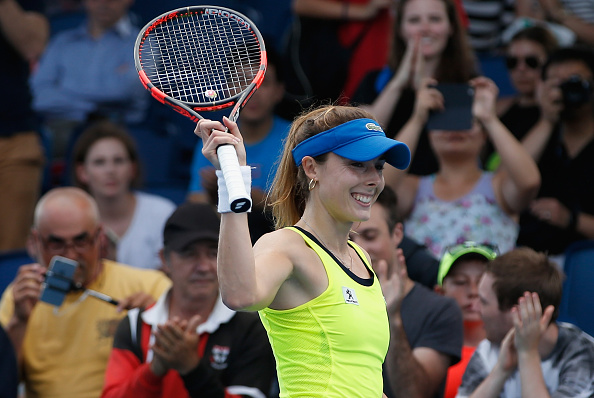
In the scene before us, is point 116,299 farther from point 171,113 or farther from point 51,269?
point 171,113

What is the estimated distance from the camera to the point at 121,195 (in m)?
5.89

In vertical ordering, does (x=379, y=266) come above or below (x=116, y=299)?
above

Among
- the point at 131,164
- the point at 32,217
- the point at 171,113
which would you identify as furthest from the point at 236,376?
the point at 171,113

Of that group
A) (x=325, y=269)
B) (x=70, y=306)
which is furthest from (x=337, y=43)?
(x=325, y=269)

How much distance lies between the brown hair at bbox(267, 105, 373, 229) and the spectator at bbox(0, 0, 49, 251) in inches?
145

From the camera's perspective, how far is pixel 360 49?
6668 millimetres

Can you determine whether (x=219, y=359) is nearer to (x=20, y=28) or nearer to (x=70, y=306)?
(x=70, y=306)

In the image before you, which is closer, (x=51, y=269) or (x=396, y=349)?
(x=396, y=349)

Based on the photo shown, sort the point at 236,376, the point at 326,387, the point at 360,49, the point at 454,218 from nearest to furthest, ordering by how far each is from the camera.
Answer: the point at 326,387 → the point at 236,376 → the point at 454,218 → the point at 360,49

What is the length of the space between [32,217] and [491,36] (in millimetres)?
3751

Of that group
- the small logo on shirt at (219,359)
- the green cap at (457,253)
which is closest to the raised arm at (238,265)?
the small logo on shirt at (219,359)

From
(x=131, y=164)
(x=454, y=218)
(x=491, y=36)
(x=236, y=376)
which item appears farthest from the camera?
(x=491, y=36)

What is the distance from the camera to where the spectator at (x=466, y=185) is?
16.3 ft

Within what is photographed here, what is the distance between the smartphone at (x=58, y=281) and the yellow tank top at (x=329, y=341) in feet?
6.89
